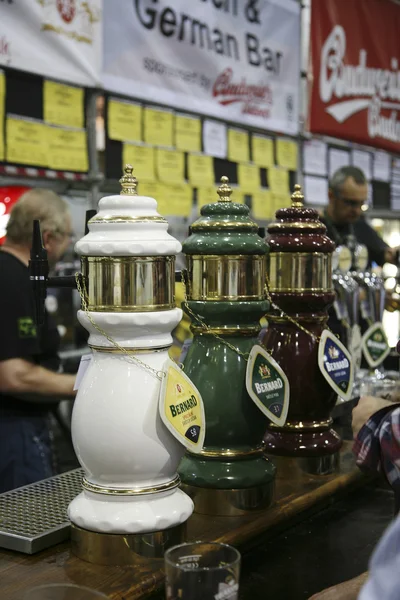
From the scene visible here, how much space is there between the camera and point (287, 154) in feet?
14.9

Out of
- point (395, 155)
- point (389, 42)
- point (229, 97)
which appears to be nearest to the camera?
point (229, 97)

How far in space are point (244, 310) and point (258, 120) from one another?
324 cm

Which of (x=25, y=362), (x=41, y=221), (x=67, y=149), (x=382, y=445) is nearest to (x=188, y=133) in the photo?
(x=67, y=149)

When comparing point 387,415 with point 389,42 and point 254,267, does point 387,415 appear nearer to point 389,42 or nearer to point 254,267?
point 254,267

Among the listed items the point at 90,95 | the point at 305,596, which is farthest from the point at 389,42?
the point at 305,596

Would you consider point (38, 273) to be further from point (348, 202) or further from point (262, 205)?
point (262, 205)

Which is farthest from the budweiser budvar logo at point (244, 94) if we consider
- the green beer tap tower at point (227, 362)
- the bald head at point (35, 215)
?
the green beer tap tower at point (227, 362)

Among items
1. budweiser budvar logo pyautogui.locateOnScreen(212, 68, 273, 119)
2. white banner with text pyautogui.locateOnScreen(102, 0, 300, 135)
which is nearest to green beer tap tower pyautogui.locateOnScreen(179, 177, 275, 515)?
white banner with text pyautogui.locateOnScreen(102, 0, 300, 135)

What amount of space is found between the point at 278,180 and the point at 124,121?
1335 millimetres

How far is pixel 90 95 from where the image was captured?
322 cm

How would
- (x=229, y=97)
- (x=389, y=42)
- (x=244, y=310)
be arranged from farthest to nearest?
(x=389, y=42), (x=229, y=97), (x=244, y=310)

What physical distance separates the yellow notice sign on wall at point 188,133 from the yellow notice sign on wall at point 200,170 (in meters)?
0.05

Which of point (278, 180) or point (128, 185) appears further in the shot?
point (278, 180)

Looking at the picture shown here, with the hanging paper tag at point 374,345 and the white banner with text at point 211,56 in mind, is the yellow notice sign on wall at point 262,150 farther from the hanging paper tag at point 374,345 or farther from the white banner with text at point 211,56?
the hanging paper tag at point 374,345
